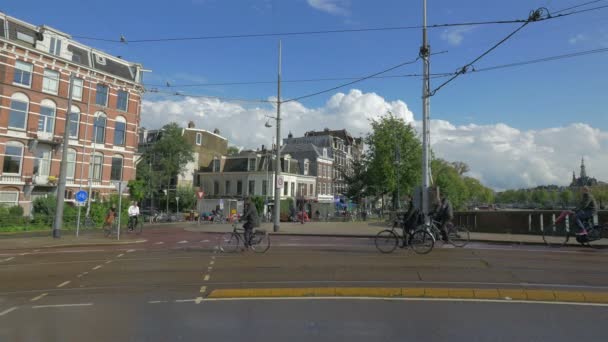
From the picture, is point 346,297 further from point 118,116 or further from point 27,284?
point 118,116

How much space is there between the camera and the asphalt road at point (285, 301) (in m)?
4.86

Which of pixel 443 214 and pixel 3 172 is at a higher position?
pixel 3 172

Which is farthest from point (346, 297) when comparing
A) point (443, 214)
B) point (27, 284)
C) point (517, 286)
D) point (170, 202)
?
point (170, 202)

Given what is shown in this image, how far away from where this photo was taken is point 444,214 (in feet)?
44.4

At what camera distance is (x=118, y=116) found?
129 ft

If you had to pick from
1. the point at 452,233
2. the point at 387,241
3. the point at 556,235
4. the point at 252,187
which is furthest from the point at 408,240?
the point at 252,187

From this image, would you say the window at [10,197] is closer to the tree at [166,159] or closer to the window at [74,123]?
the window at [74,123]

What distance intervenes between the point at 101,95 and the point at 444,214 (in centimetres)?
3511

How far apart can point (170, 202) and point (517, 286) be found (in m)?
57.2

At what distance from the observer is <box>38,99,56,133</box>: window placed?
34000mm

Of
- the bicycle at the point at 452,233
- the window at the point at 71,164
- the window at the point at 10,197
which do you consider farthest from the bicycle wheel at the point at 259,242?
the window at the point at 71,164

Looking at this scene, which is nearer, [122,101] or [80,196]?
[80,196]

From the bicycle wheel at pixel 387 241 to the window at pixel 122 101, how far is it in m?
34.7

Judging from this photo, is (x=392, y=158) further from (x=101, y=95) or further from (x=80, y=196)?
(x=80, y=196)
